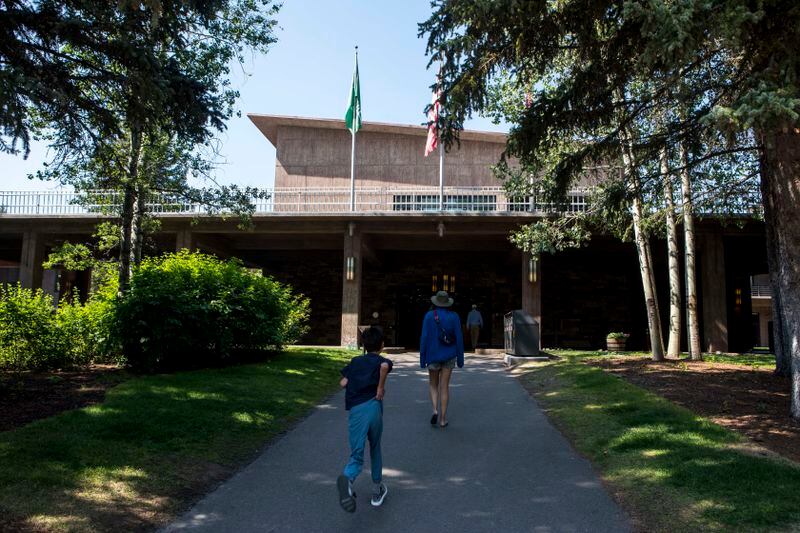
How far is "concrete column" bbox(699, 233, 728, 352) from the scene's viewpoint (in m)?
19.7

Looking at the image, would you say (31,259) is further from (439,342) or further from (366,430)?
(366,430)

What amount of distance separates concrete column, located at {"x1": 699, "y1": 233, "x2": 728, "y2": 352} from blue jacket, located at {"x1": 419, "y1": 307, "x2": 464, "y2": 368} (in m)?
15.4

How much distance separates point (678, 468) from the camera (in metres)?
5.19

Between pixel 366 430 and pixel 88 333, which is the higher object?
pixel 88 333

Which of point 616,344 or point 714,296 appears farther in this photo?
point 616,344

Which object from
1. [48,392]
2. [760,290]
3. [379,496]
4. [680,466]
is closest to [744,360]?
[680,466]

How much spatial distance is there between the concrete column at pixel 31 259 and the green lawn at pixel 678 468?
20136 millimetres

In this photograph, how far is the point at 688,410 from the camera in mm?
7516

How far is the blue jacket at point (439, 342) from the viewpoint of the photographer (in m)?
7.52

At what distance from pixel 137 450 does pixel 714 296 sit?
19137 millimetres

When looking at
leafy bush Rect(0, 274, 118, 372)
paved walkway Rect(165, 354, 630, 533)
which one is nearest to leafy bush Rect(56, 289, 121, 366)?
leafy bush Rect(0, 274, 118, 372)

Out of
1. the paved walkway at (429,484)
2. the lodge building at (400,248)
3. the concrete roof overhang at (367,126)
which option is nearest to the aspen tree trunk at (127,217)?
the paved walkway at (429,484)

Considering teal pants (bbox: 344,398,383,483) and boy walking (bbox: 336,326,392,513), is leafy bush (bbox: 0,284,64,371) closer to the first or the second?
boy walking (bbox: 336,326,392,513)

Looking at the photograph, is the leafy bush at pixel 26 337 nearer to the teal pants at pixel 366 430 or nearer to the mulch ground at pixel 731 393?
the teal pants at pixel 366 430
